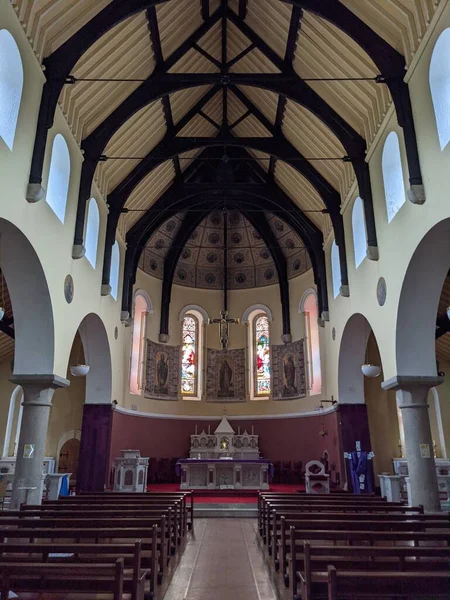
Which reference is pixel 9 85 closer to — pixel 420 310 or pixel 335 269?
pixel 420 310

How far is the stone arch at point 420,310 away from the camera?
10.5 metres

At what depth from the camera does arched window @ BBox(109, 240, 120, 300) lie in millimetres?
17469

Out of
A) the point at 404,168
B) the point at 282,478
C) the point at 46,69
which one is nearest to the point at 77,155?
the point at 46,69

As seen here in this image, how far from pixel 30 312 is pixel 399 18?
34.7 ft

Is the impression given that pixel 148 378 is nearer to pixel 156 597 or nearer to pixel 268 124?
pixel 268 124

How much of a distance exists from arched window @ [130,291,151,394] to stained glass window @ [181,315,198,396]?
262 cm

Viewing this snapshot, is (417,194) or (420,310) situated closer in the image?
(417,194)

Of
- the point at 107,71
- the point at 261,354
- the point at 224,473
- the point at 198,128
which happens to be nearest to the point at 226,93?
the point at 198,128

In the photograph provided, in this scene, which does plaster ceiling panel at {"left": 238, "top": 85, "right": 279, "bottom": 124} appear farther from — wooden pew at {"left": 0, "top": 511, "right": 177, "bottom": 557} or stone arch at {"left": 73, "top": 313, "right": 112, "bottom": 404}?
wooden pew at {"left": 0, "top": 511, "right": 177, "bottom": 557}

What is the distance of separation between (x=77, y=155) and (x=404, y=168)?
8.50 metres

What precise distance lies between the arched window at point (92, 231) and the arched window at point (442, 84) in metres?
9.81

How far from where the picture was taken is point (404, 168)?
10852mm

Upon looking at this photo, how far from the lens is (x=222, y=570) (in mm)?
8016

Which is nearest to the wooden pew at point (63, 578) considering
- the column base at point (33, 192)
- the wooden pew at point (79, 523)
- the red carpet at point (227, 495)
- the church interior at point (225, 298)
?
the church interior at point (225, 298)
